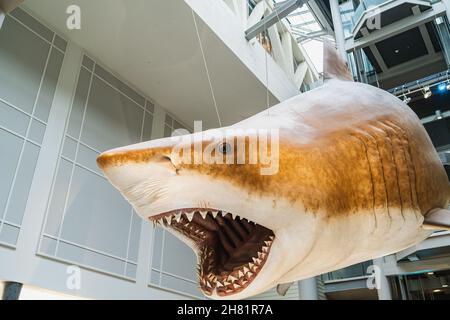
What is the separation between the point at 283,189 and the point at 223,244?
0.94 ft

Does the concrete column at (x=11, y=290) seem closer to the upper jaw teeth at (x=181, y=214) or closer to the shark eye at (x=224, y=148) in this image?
the upper jaw teeth at (x=181, y=214)

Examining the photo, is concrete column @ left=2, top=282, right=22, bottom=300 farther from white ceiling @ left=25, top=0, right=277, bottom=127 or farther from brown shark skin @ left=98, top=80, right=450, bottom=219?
brown shark skin @ left=98, top=80, right=450, bottom=219

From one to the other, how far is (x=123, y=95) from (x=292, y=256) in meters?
7.15

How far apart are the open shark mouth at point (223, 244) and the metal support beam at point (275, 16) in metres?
5.64

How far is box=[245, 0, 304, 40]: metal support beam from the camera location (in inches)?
247

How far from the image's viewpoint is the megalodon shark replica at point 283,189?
1086mm

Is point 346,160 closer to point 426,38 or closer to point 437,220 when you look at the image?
point 437,220

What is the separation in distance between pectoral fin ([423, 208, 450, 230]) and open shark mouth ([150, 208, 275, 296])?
603 millimetres

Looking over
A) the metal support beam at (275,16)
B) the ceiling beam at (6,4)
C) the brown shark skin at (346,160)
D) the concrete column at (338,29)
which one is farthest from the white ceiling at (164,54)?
the brown shark skin at (346,160)

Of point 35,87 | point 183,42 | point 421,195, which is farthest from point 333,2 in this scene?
Result: point 421,195


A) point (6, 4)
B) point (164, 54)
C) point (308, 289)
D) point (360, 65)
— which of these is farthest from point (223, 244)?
point (308, 289)

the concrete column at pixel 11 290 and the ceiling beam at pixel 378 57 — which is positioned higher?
the ceiling beam at pixel 378 57

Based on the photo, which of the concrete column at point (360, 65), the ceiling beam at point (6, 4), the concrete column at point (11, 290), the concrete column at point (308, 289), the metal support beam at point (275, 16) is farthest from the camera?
the concrete column at point (308, 289)
